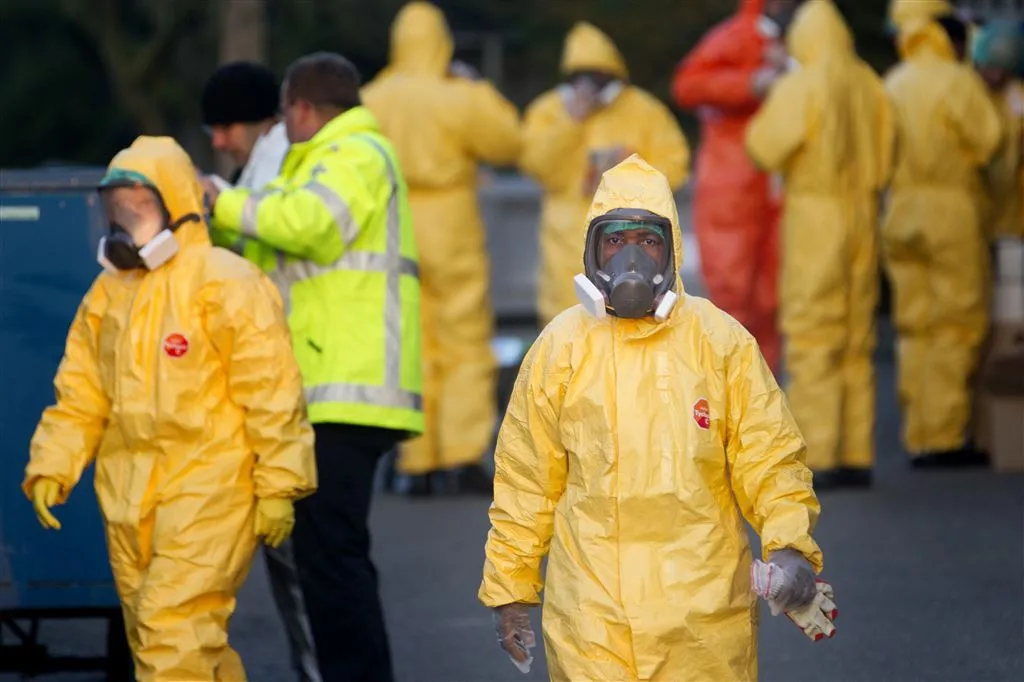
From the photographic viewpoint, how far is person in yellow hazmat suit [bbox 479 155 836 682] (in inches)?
169

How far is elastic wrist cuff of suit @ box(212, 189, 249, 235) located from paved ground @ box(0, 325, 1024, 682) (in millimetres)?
1660

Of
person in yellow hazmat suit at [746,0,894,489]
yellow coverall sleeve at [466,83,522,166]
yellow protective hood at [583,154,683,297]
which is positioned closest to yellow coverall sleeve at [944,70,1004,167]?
person in yellow hazmat suit at [746,0,894,489]

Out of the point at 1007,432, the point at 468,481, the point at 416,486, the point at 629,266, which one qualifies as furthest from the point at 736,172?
the point at 629,266

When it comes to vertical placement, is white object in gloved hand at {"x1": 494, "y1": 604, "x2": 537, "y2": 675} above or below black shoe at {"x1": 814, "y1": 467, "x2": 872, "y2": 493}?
above

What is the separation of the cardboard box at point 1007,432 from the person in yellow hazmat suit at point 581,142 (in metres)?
2.00

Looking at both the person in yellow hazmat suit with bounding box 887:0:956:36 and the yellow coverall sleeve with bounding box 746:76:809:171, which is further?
the person in yellow hazmat suit with bounding box 887:0:956:36

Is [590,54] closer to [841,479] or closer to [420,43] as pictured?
[420,43]

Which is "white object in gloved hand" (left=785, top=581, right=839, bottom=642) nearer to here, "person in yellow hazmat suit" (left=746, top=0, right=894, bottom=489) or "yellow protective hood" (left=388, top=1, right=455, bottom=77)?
"person in yellow hazmat suit" (left=746, top=0, right=894, bottom=489)

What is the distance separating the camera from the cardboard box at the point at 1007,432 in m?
9.89

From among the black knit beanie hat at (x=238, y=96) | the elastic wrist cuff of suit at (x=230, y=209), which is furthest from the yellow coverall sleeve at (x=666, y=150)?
the elastic wrist cuff of suit at (x=230, y=209)

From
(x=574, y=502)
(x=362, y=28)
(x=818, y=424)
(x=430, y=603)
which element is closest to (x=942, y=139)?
(x=818, y=424)

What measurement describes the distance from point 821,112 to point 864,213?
0.57m

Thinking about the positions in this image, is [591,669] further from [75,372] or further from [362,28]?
[362,28]

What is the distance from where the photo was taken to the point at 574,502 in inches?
174
